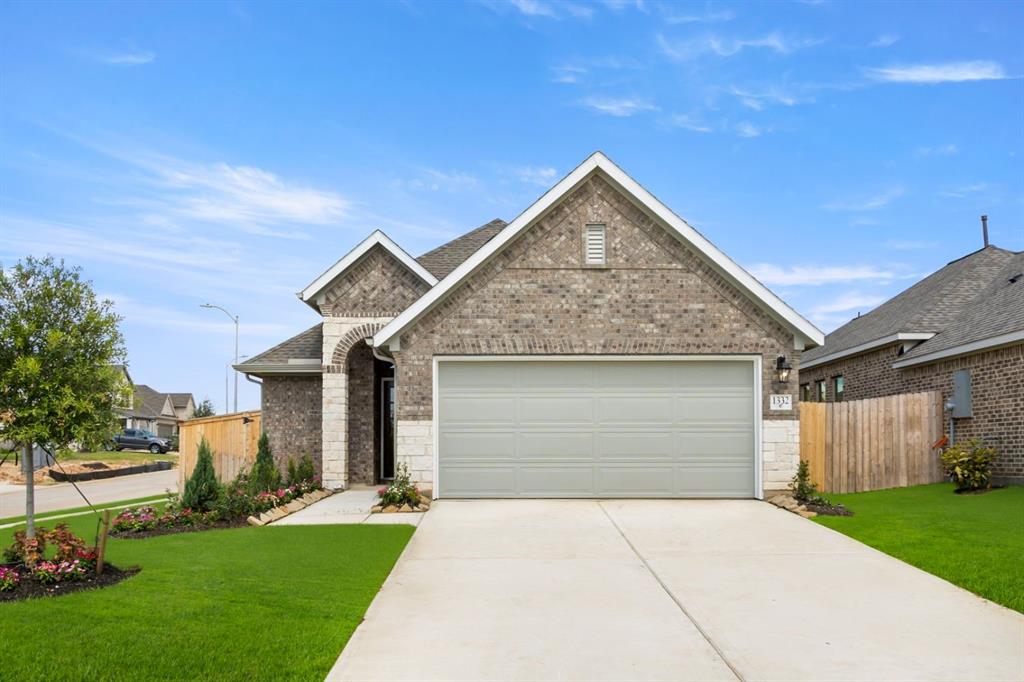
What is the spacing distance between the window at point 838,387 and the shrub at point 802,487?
12610 mm

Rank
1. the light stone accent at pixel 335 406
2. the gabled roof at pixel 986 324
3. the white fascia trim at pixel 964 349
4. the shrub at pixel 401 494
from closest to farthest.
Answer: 1. the shrub at pixel 401 494
2. the white fascia trim at pixel 964 349
3. the gabled roof at pixel 986 324
4. the light stone accent at pixel 335 406

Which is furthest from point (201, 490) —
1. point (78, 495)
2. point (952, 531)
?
point (78, 495)

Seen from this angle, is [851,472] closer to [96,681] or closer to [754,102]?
[754,102]

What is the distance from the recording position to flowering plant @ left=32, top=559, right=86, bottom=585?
8.30 m

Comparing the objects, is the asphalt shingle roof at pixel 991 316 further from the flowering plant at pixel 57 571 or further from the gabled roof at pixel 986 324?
the flowering plant at pixel 57 571

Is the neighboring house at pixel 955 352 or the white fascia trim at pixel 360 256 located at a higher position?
the white fascia trim at pixel 360 256

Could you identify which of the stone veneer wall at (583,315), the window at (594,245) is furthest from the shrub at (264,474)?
the window at (594,245)

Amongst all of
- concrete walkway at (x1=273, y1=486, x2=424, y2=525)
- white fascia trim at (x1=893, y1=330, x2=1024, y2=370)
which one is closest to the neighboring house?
white fascia trim at (x1=893, y1=330, x2=1024, y2=370)

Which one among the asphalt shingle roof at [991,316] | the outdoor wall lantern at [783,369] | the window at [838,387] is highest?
the asphalt shingle roof at [991,316]

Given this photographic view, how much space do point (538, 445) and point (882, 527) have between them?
19.1ft

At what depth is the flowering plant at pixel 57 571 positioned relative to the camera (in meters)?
8.30

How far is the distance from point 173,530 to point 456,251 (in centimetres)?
1085

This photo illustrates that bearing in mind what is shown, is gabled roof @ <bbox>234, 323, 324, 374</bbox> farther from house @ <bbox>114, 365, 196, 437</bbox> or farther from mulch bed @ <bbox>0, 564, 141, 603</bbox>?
house @ <bbox>114, 365, 196, 437</bbox>

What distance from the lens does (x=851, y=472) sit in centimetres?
1725
